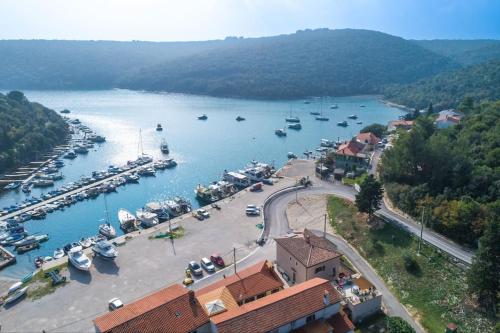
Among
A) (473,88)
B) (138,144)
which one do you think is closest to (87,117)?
(138,144)

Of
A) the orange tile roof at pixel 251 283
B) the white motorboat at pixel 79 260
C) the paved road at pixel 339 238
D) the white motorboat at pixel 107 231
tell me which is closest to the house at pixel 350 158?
Result: the paved road at pixel 339 238

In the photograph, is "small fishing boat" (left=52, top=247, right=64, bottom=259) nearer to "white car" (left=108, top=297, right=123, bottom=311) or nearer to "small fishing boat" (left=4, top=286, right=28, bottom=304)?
"small fishing boat" (left=4, top=286, right=28, bottom=304)

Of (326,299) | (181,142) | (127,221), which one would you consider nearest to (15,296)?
(127,221)

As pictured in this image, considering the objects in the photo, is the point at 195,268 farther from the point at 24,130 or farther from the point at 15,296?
the point at 24,130

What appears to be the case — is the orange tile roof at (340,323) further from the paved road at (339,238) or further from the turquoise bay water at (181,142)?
the turquoise bay water at (181,142)

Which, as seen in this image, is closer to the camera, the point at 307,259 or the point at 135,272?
the point at 307,259

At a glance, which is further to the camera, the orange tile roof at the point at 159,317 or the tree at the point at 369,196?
the tree at the point at 369,196

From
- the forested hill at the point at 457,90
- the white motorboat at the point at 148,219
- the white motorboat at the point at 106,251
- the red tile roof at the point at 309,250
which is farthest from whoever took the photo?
the forested hill at the point at 457,90
